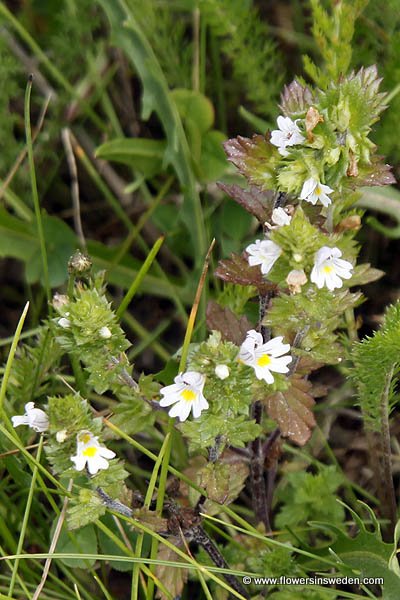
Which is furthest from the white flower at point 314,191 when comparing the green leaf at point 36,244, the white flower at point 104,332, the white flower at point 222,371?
the green leaf at point 36,244

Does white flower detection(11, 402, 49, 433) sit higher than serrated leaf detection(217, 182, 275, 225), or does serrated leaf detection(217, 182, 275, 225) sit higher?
serrated leaf detection(217, 182, 275, 225)

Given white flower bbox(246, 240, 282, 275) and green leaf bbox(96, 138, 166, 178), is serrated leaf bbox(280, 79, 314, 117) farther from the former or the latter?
green leaf bbox(96, 138, 166, 178)

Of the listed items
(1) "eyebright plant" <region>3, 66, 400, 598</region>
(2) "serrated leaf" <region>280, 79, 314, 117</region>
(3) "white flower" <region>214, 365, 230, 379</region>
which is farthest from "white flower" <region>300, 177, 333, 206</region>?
(3) "white flower" <region>214, 365, 230, 379</region>

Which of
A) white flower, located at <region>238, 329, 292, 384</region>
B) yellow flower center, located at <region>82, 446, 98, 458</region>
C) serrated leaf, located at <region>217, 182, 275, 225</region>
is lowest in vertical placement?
yellow flower center, located at <region>82, 446, 98, 458</region>

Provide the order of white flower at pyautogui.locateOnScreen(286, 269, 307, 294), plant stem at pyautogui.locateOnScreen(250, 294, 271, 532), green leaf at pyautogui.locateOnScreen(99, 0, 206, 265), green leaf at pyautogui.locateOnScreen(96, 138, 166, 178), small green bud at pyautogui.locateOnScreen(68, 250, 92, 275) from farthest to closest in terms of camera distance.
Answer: green leaf at pyautogui.locateOnScreen(96, 138, 166, 178) → green leaf at pyautogui.locateOnScreen(99, 0, 206, 265) → plant stem at pyautogui.locateOnScreen(250, 294, 271, 532) → small green bud at pyautogui.locateOnScreen(68, 250, 92, 275) → white flower at pyautogui.locateOnScreen(286, 269, 307, 294)

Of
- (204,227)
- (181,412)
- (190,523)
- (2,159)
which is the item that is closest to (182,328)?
(204,227)

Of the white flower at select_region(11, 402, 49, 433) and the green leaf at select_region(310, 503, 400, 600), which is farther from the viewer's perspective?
the green leaf at select_region(310, 503, 400, 600)
